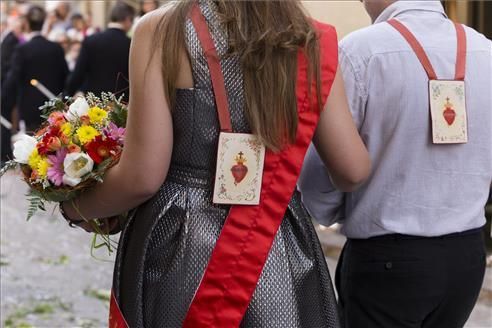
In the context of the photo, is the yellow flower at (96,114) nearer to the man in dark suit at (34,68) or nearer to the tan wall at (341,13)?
the tan wall at (341,13)

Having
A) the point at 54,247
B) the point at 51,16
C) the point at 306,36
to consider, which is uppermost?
the point at 306,36

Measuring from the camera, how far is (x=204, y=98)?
105 inches

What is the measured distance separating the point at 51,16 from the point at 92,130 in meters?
15.6

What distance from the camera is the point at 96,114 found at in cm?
295

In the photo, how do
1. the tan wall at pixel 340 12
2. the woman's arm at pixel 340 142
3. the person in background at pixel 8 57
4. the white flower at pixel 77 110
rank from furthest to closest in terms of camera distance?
the person in background at pixel 8 57, the tan wall at pixel 340 12, the white flower at pixel 77 110, the woman's arm at pixel 340 142

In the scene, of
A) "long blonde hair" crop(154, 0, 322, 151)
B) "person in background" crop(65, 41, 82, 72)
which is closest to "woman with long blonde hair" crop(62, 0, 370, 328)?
"long blonde hair" crop(154, 0, 322, 151)

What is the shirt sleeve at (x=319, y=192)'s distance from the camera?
315 cm

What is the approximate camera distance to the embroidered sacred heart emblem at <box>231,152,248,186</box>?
2.67 m

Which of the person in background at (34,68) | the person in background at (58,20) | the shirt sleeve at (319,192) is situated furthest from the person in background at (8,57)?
the shirt sleeve at (319,192)

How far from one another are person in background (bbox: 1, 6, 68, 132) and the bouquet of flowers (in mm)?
10289

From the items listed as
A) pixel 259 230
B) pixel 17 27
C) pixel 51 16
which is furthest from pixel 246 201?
pixel 51 16

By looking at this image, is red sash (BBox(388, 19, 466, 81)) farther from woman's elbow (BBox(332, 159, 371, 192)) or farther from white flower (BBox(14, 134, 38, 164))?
white flower (BBox(14, 134, 38, 164))

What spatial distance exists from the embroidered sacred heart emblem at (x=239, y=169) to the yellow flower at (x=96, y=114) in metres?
0.46

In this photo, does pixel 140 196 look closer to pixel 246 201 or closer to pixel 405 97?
pixel 246 201
